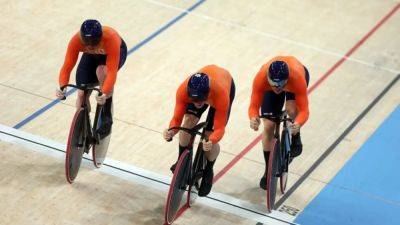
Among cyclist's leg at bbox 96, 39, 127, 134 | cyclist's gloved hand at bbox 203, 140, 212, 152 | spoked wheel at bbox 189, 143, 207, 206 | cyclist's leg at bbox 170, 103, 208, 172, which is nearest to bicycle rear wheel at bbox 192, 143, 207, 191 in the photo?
spoked wheel at bbox 189, 143, 207, 206

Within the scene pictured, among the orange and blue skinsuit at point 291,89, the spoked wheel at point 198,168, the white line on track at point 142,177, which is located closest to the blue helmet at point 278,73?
the orange and blue skinsuit at point 291,89

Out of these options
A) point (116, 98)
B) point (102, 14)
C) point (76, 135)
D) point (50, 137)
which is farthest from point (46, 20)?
point (76, 135)

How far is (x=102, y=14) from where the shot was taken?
1200cm

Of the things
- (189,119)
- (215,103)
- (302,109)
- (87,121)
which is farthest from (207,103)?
(87,121)

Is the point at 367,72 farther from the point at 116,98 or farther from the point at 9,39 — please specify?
the point at 9,39

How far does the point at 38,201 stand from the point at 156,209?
104cm

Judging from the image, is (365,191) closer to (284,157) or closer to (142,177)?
(284,157)

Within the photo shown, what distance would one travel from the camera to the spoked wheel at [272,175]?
7.93 metres

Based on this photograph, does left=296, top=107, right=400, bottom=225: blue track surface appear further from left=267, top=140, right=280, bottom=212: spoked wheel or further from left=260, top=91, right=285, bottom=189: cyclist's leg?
left=260, top=91, right=285, bottom=189: cyclist's leg

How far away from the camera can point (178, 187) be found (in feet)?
25.5

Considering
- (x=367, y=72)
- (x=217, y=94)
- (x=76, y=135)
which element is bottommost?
(x=367, y=72)

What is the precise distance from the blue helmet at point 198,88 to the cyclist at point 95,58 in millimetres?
899

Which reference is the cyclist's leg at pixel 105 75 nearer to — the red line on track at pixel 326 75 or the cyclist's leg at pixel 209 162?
the cyclist's leg at pixel 209 162

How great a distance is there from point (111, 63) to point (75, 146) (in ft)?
2.63
